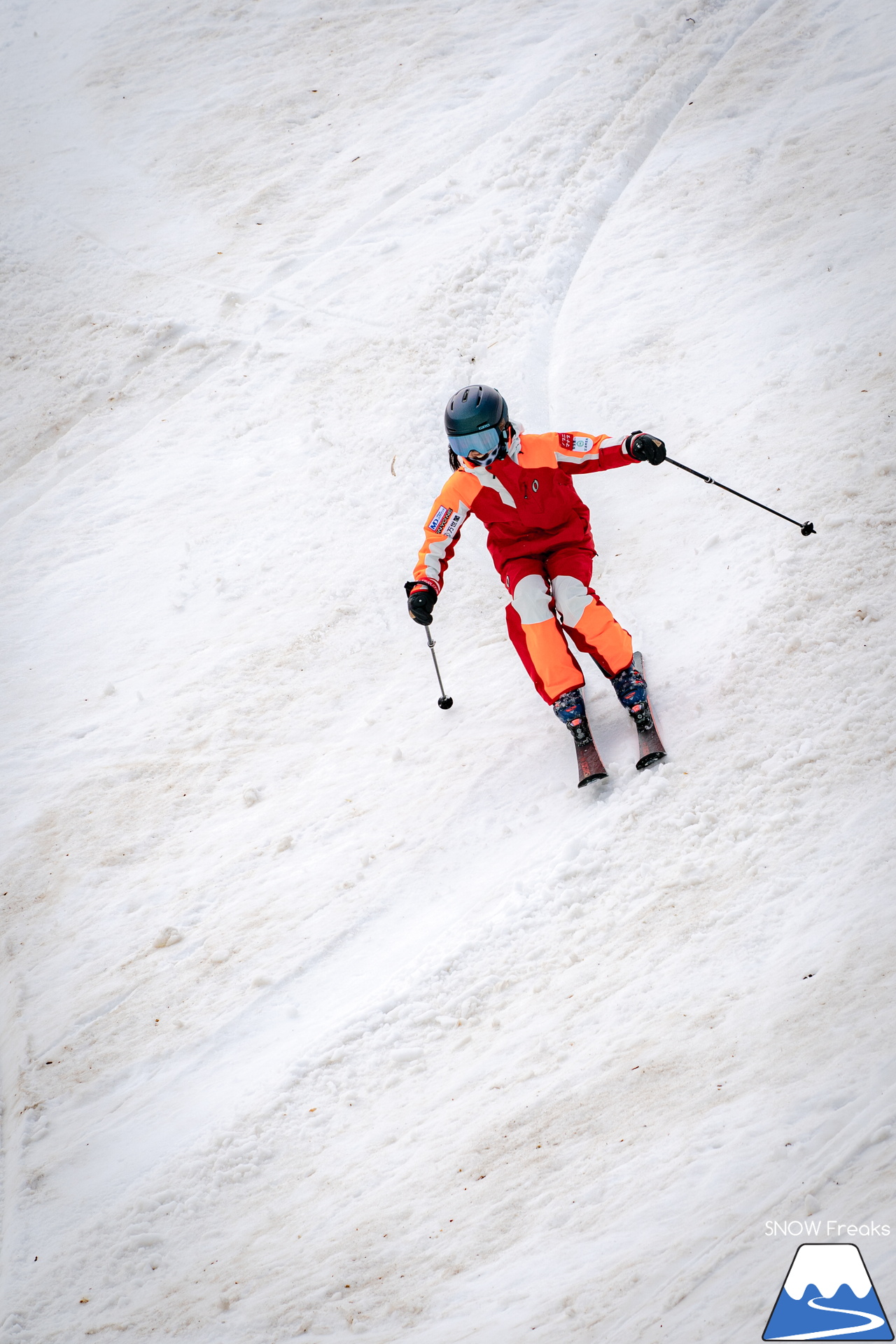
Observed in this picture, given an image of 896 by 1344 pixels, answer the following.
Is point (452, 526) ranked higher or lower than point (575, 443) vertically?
lower

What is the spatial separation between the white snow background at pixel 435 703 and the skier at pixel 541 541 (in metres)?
0.49

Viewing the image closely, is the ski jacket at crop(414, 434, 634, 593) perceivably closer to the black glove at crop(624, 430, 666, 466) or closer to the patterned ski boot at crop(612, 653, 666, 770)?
the black glove at crop(624, 430, 666, 466)

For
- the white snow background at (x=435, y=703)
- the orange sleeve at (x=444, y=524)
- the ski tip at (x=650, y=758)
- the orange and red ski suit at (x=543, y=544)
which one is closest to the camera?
the white snow background at (x=435, y=703)

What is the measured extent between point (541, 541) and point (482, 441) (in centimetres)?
67

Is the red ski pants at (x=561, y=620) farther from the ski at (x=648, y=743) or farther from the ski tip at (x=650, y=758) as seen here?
the ski tip at (x=650, y=758)

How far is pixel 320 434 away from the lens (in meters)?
8.36

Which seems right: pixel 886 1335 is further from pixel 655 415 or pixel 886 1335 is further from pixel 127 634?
pixel 127 634

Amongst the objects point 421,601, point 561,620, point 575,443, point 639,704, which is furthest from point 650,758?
point 575,443

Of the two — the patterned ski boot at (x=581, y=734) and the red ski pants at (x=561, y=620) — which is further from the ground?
the red ski pants at (x=561, y=620)

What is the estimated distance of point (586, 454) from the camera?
5.60 meters

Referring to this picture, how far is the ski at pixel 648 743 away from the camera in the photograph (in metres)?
5.36

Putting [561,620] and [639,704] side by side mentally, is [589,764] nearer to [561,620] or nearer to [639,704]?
[639,704]

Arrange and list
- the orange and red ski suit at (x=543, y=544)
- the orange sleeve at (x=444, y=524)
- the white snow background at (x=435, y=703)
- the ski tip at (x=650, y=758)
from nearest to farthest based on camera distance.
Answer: the white snow background at (x=435, y=703), the ski tip at (x=650, y=758), the orange and red ski suit at (x=543, y=544), the orange sleeve at (x=444, y=524)

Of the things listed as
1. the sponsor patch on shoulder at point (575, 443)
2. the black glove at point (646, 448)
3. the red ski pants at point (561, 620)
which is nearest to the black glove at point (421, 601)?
the red ski pants at point (561, 620)
